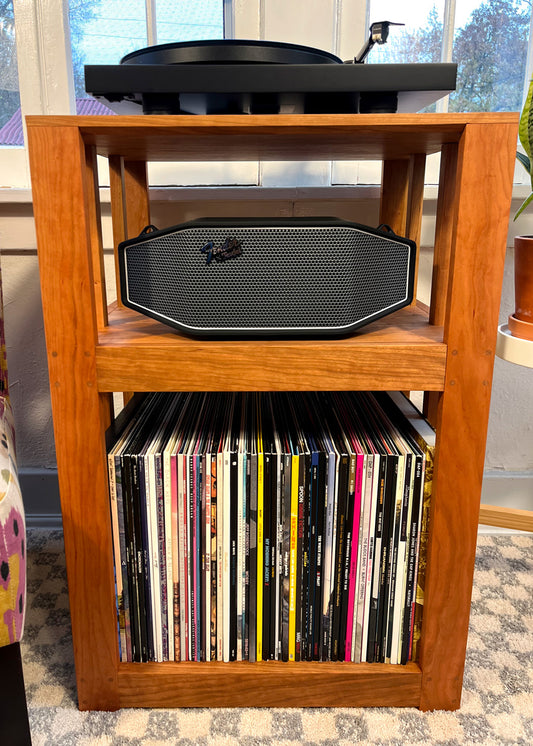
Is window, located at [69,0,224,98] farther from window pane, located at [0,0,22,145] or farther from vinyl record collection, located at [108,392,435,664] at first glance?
vinyl record collection, located at [108,392,435,664]

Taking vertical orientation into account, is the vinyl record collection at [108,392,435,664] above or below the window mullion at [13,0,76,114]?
below

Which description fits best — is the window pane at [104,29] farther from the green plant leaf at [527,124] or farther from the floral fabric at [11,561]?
the floral fabric at [11,561]

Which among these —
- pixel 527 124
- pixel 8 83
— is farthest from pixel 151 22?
pixel 527 124

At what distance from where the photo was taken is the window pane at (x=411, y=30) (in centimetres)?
110

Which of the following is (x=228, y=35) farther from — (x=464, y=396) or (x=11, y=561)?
(x=11, y=561)

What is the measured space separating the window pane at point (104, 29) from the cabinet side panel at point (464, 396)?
2.55 feet

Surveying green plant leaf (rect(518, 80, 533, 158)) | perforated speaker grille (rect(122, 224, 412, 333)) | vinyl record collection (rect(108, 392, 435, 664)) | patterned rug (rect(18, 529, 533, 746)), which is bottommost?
patterned rug (rect(18, 529, 533, 746))

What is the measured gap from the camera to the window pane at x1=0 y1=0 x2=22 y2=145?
111 cm

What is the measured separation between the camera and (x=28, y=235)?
115cm

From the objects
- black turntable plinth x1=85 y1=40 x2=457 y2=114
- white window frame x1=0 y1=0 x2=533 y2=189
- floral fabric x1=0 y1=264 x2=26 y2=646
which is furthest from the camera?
white window frame x1=0 y1=0 x2=533 y2=189

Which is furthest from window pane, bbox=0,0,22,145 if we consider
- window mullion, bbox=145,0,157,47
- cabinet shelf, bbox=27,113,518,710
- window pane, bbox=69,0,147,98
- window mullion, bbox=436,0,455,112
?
window mullion, bbox=436,0,455,112

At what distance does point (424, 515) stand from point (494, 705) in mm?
315

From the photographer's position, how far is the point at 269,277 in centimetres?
68

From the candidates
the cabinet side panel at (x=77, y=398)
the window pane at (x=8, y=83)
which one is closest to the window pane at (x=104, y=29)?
the window pane at (x=8, y=83)
